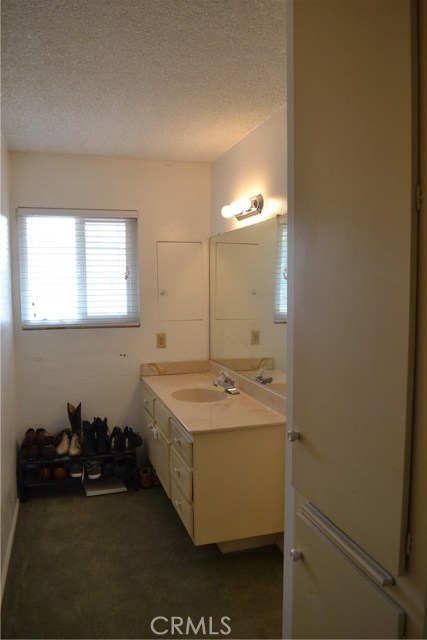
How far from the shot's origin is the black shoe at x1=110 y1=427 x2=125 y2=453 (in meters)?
3.15

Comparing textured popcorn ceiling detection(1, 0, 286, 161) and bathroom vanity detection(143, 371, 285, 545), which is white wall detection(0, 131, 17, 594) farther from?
bathroom vanity detection(143, 371, 285, 545)

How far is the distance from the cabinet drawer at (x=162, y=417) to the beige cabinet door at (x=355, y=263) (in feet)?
4.69

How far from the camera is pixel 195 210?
3469 mm

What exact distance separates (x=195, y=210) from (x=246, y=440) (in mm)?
1959

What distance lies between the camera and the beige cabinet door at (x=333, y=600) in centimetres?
96

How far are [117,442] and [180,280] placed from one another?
1307 millimetres

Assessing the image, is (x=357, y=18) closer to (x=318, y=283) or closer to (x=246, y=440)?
(x=318, y=283)

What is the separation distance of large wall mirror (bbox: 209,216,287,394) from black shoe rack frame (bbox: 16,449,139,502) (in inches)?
39.9

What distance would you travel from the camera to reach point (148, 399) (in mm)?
3186

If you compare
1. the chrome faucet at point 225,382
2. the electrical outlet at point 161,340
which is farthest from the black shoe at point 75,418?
the chrome faucet at point 225,382

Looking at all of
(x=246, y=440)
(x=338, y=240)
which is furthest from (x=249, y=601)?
(x=338, y=240)

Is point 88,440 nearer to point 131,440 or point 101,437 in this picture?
point 101,437

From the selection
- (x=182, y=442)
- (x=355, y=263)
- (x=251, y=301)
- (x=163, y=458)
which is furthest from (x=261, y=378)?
(x=355, y=263)

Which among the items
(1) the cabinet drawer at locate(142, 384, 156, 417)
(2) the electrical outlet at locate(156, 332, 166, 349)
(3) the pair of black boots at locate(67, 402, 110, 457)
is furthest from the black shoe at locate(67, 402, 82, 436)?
(2) the electrical outlet at locate(156, 332, 166, 349)
